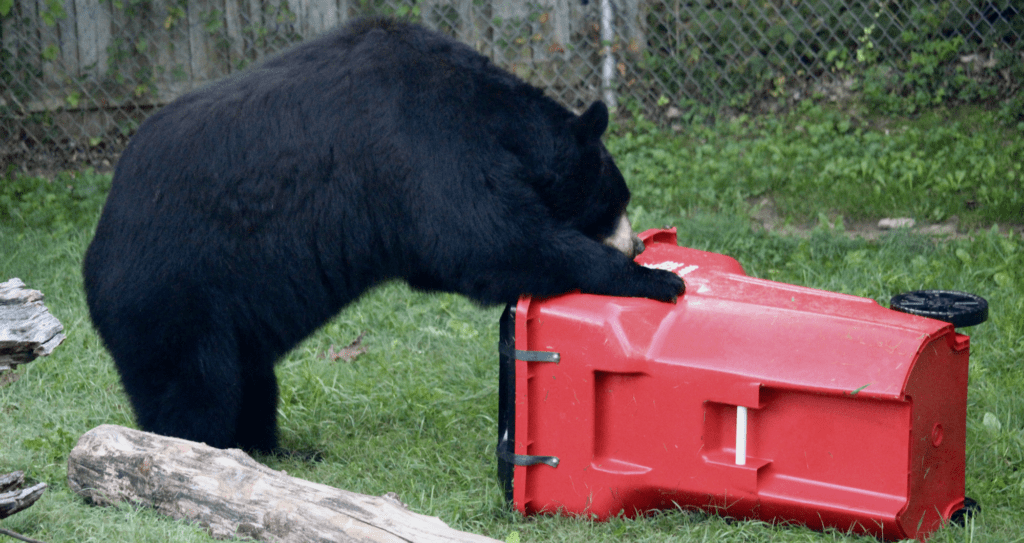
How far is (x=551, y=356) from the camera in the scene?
8.32 feet

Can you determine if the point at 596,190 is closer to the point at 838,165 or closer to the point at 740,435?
the point at 740,435

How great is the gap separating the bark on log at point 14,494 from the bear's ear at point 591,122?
5.69ft

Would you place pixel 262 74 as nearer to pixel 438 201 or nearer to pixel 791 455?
pixel 438 201

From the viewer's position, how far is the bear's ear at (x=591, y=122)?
2.82 metres

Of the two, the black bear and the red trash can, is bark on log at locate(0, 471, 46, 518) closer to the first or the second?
the black bear

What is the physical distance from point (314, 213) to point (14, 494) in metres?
1.04

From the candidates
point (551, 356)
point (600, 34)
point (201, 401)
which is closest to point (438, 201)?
point (551, 356)

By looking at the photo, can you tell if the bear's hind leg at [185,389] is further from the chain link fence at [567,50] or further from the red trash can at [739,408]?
the chain link fence at [567,50]

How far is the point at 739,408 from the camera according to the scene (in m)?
2.35

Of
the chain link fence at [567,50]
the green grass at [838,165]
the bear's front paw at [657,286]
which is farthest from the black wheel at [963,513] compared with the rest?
the chain link fence at [567,50]

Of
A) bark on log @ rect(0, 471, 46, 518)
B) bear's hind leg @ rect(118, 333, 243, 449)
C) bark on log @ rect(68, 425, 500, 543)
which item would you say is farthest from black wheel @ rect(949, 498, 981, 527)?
bark on log @ rect(0, 471, 46, 518)

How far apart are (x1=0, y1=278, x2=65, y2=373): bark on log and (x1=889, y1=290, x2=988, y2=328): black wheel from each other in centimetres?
213

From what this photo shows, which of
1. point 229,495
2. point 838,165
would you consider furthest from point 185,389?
point 838,165

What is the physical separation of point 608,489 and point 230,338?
1.16 metres
